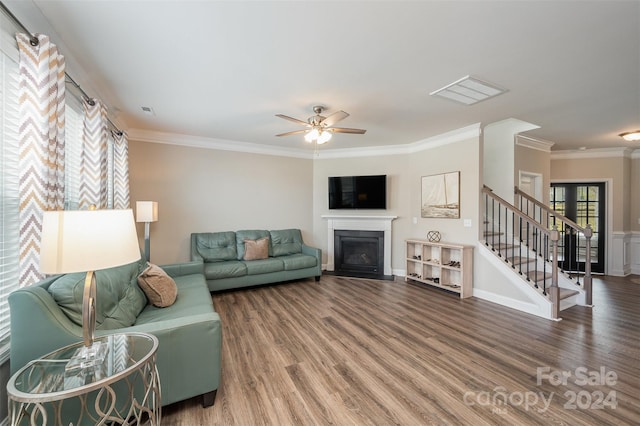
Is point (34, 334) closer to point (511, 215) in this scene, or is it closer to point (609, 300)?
point (511, 215)

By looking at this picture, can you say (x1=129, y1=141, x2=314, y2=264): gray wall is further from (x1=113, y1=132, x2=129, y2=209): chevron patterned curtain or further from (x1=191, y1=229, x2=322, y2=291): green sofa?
(x1=113, y1=132, x2=129, y2=209): chevron patterned curtain

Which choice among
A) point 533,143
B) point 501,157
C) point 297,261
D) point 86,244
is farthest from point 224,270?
point 533,143

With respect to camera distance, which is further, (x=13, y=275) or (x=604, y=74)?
(x=604, y=74)

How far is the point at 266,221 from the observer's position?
216 inches

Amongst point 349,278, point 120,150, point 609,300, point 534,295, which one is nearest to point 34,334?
point 120,150

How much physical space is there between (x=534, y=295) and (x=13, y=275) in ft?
17.0

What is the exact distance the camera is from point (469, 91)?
2.88 metres

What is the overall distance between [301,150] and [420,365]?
4.51 meters

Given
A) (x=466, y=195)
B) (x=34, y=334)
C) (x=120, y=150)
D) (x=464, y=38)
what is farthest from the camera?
(x=466, y=195)

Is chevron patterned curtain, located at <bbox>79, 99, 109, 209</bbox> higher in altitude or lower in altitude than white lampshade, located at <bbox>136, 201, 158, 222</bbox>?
higher

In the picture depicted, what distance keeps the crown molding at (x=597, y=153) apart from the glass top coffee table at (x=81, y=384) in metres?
8.07

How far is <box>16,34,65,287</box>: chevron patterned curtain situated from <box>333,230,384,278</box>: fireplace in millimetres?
4495

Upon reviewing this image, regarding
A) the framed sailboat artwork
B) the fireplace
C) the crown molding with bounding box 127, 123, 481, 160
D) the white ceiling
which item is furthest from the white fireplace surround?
the white ceiling

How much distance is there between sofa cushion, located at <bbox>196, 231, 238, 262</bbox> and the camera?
4.56 metres
